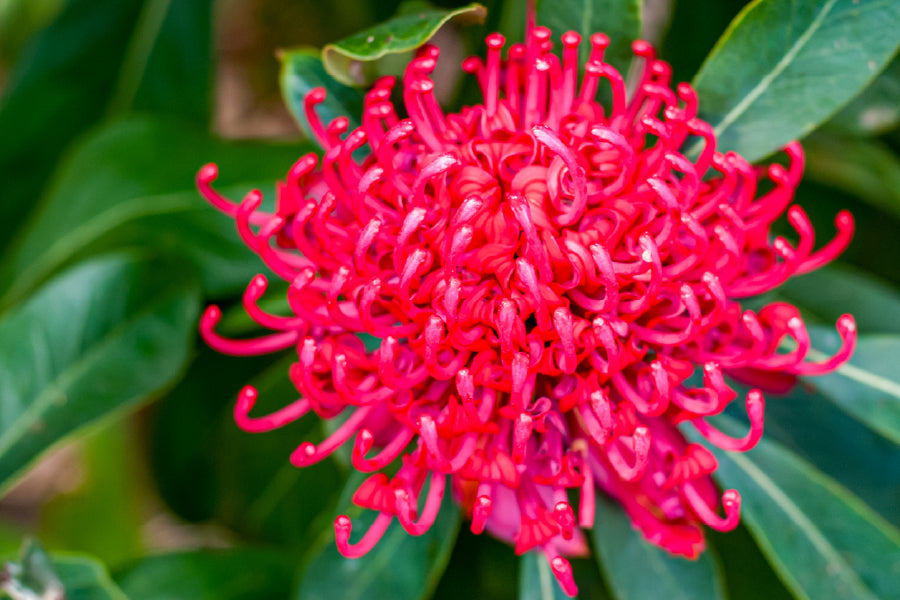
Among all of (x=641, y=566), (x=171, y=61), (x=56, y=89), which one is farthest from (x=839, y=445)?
(x=56, y=89)

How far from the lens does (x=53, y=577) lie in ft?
2.67

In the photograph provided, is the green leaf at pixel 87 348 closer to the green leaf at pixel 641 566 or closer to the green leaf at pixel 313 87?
the green leaf at pixel 313 87

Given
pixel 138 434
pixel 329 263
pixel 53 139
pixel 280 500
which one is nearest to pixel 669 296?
pixel 329 263

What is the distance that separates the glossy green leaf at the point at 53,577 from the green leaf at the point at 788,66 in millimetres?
757

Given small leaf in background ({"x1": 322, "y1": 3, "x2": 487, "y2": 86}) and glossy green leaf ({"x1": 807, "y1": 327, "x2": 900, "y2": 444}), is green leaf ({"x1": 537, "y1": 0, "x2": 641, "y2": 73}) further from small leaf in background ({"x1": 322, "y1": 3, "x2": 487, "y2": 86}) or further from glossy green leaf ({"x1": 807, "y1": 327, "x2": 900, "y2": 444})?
glossy green leaf ({"x1": 807, "y1": 327, "x2": 900, "y2": 444})

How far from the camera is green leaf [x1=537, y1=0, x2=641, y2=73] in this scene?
0.77m

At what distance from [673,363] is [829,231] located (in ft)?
2.32

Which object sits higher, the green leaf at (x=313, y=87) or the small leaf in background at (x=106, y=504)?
the green leaf at (x=313, y=87)

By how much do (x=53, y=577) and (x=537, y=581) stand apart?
1.60 ft

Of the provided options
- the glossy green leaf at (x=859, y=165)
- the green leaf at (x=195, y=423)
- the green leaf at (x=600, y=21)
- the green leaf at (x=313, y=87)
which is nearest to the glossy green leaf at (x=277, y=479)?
the green leaf at (x=195, y=423)

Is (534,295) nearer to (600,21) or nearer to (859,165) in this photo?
(600,21)

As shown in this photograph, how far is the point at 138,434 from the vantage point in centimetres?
152

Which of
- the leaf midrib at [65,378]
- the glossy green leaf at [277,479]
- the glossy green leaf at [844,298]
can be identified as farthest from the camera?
the glossy green leaf at [277,479]

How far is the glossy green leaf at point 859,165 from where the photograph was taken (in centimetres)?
104
